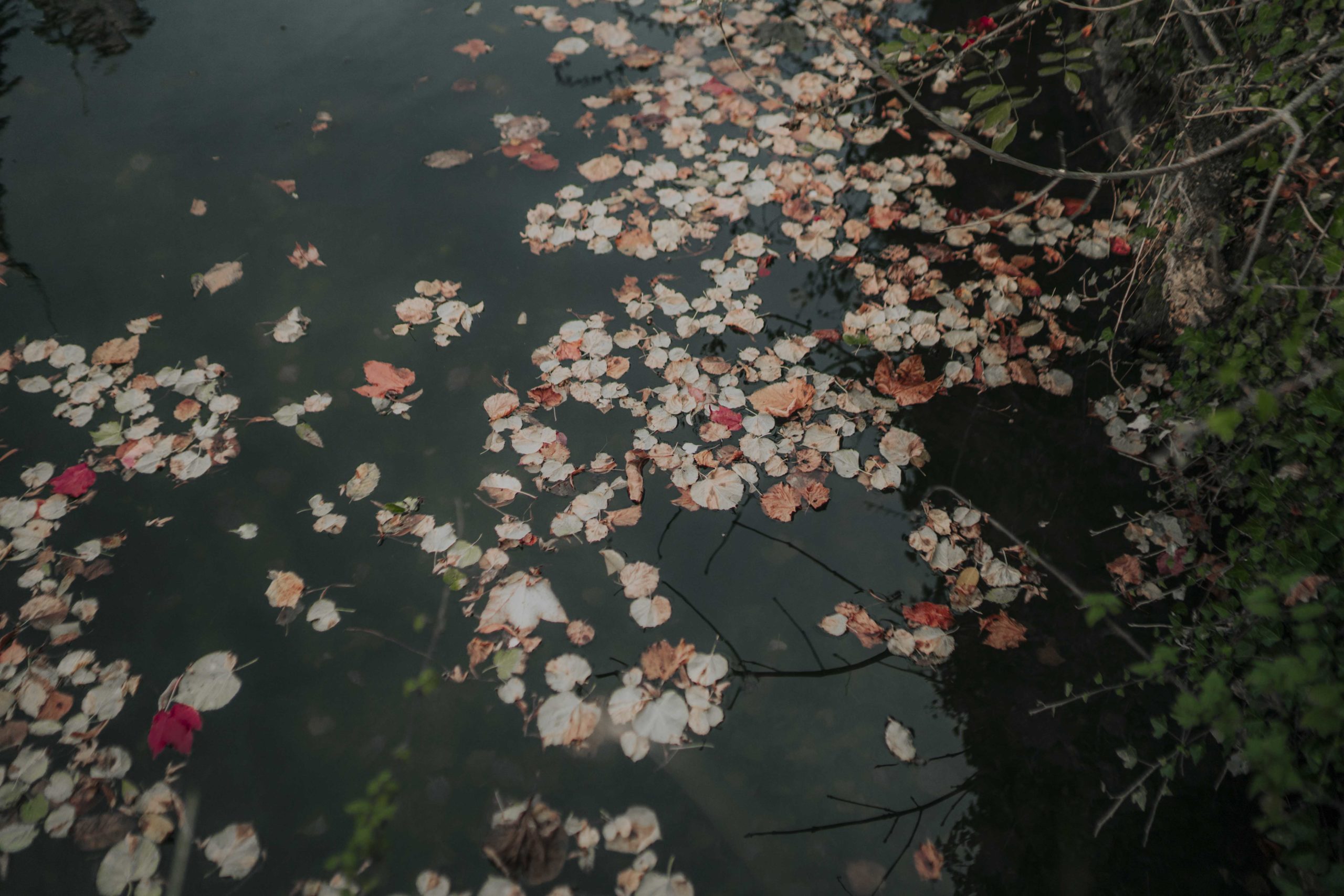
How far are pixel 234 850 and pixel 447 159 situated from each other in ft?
11.4

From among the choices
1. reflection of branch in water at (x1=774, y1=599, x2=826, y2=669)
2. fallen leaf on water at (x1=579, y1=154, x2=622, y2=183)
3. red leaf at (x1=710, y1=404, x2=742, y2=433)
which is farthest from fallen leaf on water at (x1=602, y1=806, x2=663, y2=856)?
fallen leaf on water at (x1=579, y1=154, x2=622, y2=183)

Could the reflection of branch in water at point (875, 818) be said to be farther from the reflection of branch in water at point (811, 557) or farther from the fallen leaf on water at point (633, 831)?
the reflection of branch in water at point (811, 557)

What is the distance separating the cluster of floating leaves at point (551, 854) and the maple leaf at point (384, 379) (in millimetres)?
1816

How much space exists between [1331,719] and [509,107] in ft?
15.1

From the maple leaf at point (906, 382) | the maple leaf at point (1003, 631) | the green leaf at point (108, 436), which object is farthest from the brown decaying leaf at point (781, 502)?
the green leaf at point (108, 436)

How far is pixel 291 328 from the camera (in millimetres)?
3193

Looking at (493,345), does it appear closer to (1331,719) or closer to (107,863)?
(107,863)

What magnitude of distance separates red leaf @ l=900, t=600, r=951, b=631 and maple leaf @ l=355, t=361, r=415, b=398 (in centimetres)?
233

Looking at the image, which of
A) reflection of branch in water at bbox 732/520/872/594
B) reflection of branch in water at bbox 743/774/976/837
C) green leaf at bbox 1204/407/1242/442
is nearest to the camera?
green leaf at bbox 1204/407/1242/442

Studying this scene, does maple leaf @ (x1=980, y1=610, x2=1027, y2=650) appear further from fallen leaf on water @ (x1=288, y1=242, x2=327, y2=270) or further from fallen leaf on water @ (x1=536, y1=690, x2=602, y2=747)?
fallen leaf on water @ (x1=288, y1=242, x2=327, y2=270)

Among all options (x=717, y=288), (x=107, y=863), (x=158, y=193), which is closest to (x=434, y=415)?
(x=717, y=288)

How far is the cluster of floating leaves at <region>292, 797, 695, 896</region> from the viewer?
1.97 metres

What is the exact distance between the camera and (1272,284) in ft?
5.99

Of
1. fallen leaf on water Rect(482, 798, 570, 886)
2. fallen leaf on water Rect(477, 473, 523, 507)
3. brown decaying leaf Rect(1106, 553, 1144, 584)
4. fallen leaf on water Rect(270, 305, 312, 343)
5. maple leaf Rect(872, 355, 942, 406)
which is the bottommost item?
fallen leaf on water Rect(482, 798, 570, 886)
